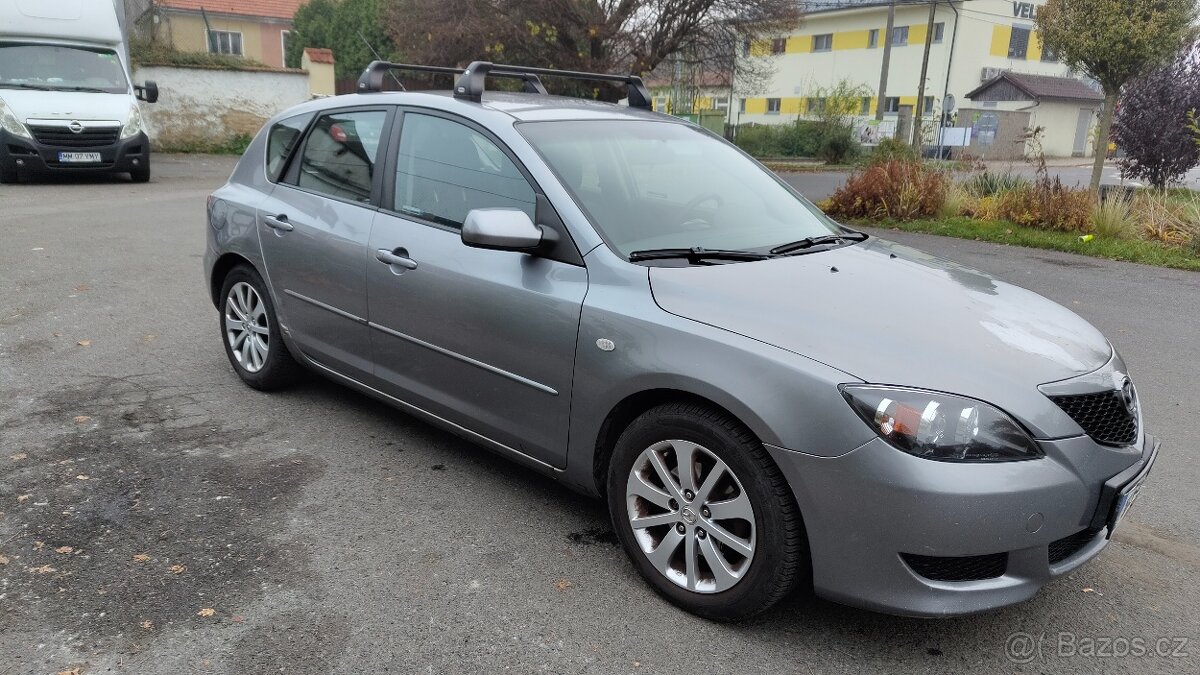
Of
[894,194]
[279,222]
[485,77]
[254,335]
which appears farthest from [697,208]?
[894,194]

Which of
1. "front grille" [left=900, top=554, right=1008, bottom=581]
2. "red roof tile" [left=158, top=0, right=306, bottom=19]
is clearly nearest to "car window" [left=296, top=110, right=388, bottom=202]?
"front grille" [left=900, top=554, right=1008, bottom=581]

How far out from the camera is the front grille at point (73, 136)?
1429 cm

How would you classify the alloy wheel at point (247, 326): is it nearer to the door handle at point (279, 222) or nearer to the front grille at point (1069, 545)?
the door handle at point (279, 222)

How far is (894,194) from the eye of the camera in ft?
41.3

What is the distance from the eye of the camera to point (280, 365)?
4949 mm

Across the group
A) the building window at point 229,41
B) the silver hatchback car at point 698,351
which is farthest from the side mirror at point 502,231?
the building window at point 229,41

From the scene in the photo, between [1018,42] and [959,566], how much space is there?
5220cm

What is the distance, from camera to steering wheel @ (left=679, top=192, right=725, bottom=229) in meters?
3.67

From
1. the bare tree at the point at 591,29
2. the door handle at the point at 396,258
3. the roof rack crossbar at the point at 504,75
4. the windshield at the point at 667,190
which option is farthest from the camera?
the bare tree at the point at 591,29

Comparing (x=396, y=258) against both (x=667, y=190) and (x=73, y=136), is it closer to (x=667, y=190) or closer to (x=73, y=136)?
(x=667, y=190)

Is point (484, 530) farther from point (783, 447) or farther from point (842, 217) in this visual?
point (842, 217)

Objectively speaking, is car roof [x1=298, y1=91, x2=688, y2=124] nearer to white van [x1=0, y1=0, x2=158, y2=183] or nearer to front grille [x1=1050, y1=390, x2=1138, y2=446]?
front grille [x1=1050, y1=390, x2=1138, y2=446]

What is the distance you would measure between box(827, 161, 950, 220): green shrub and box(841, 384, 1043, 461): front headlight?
1051cm

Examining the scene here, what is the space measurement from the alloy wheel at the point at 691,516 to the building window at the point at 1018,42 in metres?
51.2
